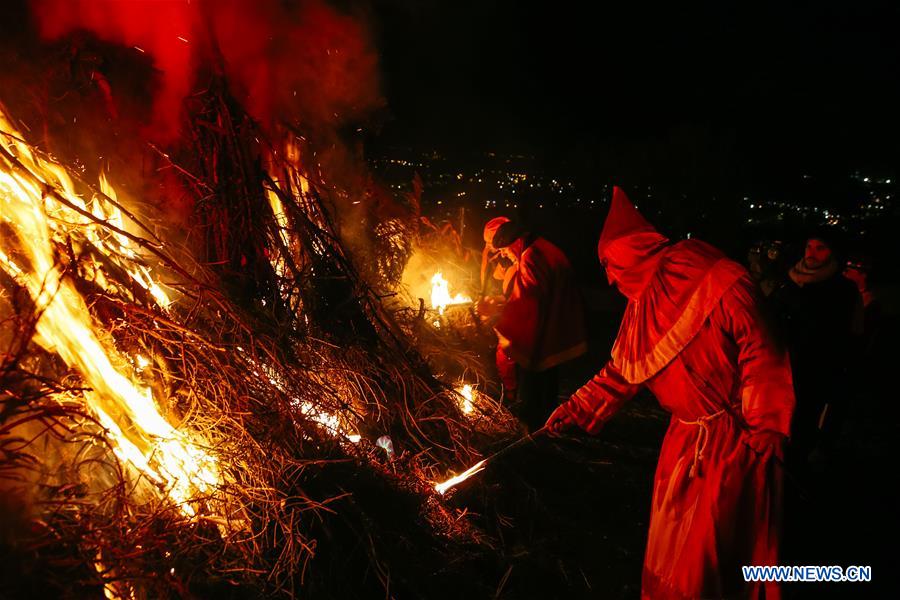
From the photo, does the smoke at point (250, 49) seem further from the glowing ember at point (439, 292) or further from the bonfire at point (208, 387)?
the glowing ember at point (439, 292)

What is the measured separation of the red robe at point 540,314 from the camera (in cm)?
508

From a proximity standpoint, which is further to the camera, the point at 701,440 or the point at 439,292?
the point at 439,292

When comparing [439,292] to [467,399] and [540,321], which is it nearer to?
[540,321]

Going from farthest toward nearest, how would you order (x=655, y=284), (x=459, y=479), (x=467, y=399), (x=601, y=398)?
(x=467, y=399) < (x=459, y=479) < (x=601, y=398) < (x=655, y=284)

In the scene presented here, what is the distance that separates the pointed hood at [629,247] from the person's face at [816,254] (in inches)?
113

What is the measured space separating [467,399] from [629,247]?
1798 millimetres

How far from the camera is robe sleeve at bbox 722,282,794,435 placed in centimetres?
231

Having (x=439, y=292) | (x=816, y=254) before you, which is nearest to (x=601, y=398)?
(x=816, y=254)

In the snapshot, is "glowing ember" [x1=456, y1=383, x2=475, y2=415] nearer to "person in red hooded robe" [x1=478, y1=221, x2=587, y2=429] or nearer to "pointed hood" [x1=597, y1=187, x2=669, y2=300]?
"person in red hooded robe" [x1=478, y1=221, x2=587, y2=429]

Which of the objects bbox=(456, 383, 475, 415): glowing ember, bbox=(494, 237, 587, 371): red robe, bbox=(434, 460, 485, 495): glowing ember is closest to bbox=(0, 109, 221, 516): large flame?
bbox=(434, 460, 485, 495): glowing ember

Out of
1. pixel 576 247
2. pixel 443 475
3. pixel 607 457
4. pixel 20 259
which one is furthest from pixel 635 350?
pixel 576 247

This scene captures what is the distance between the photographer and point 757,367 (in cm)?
235

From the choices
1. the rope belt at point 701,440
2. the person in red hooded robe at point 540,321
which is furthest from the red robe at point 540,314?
the rope belt at point 701,440

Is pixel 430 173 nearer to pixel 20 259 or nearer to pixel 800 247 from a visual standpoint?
pixel 800 247
